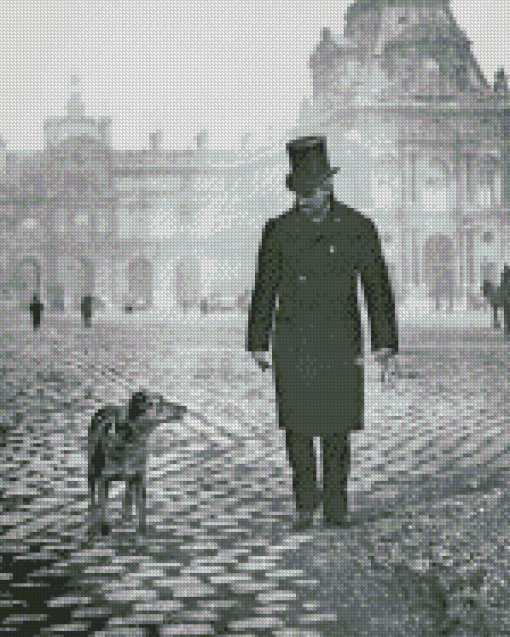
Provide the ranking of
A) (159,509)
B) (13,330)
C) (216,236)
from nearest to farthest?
1. (159,509)
2. (13,330)
3. (216,236)

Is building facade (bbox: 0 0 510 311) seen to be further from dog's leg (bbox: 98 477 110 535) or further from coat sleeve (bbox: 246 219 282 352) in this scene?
dog's leg (bbox: 98 477 110 535)

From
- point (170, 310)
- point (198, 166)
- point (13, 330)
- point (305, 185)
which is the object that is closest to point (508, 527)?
point (305, 185)

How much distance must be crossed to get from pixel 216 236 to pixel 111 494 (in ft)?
127

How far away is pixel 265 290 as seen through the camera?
5113mm

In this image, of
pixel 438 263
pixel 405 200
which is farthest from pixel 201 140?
pixel 438 263

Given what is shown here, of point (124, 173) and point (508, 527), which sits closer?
point (508, 527)

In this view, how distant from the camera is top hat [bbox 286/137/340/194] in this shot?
488cm

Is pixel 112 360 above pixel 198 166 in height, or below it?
below

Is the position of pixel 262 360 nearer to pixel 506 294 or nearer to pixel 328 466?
pixel 328 466

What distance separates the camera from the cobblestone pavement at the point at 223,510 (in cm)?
379

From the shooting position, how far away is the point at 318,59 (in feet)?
132

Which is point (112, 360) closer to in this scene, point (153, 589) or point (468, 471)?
point (468, 471)

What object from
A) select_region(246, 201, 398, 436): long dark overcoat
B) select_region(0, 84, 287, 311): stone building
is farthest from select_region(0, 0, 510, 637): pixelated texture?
select_region(0, 84, 287, 311): stone building

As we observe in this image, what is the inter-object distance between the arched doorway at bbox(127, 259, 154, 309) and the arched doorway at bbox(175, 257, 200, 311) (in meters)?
Result: 1.54
